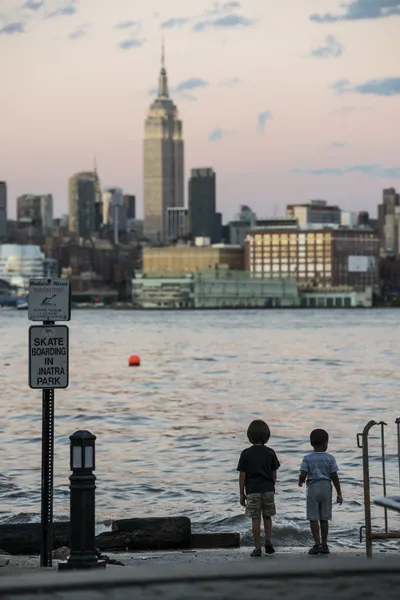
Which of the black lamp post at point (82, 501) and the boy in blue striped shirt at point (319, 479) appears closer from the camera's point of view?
the black lamp post at point (82, 501)

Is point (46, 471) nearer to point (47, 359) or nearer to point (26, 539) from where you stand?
point (47, 359)

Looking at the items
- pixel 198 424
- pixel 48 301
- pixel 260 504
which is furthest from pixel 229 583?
pixel 198 424

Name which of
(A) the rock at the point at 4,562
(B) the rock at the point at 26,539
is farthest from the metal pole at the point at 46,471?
(B) the rock at the point at 26,539

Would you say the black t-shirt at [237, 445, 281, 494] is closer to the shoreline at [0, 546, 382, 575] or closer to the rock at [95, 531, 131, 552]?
the shoreline at [0, 546, 382, 575]

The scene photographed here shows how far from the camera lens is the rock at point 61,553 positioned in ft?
46.2

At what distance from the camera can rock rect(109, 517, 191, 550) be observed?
15328 millimetres

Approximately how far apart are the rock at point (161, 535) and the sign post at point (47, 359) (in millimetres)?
3220

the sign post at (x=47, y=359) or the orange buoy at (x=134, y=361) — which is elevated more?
the sign post at (x=47, y=359)

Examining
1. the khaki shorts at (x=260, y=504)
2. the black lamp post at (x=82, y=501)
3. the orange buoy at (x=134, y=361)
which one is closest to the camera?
the black lamp post at (x=82, y=501)

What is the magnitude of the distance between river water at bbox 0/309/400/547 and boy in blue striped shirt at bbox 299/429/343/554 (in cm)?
344

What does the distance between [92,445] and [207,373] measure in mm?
71699

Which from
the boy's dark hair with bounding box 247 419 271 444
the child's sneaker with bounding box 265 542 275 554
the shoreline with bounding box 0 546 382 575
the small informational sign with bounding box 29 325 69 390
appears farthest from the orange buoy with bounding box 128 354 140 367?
the small informational sign with bounding box 29 325 69 390

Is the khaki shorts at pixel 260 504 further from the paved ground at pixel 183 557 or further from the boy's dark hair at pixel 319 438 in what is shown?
the boy's dark hair at pixel 319 438

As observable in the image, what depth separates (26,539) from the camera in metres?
15.4
